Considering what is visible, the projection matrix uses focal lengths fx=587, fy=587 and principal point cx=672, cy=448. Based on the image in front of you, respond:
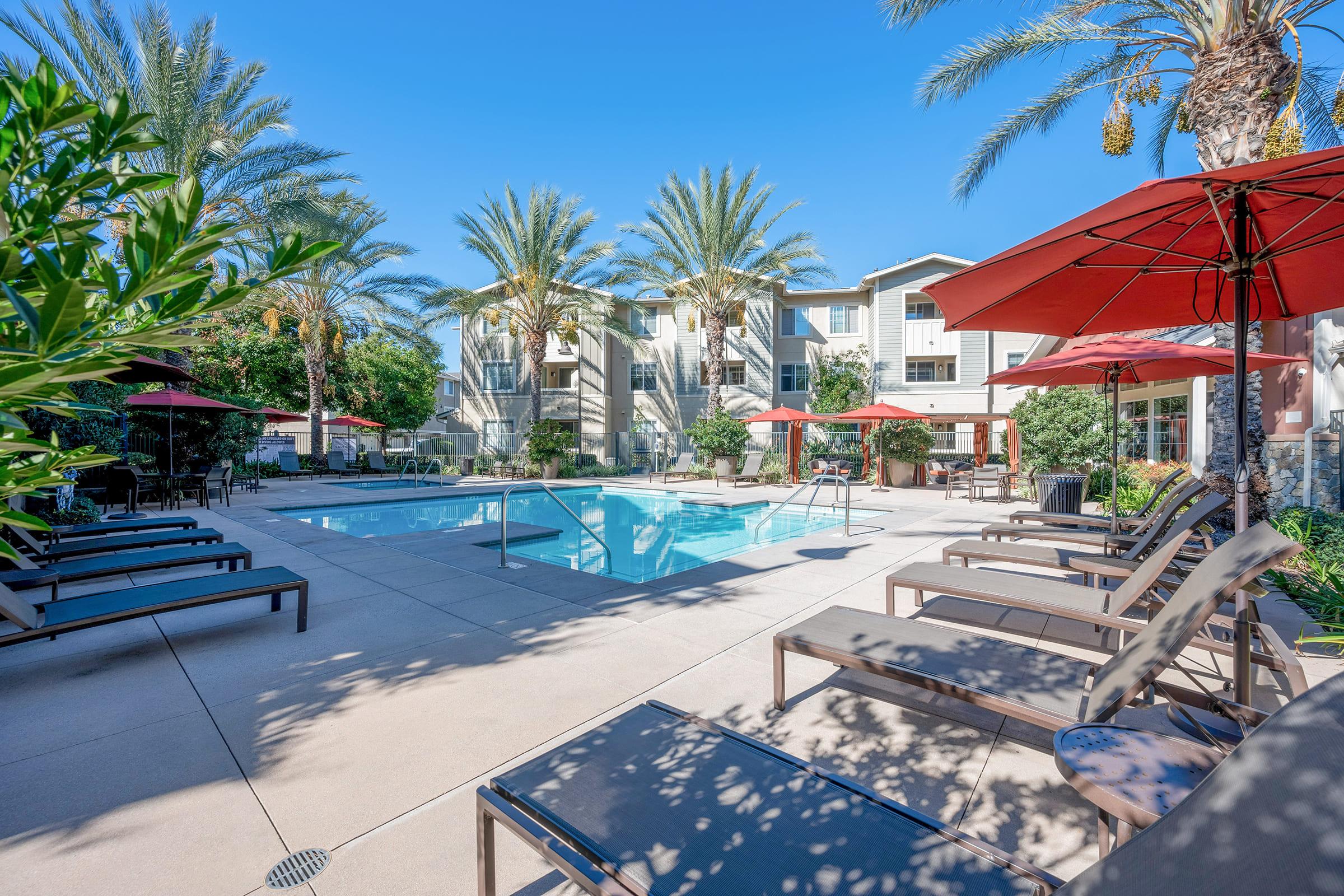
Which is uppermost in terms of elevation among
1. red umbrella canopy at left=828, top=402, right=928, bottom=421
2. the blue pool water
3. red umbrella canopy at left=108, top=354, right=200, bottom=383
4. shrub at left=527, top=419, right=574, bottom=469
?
red umbrella canopy at left=108, top=354, right=200, bottom=383

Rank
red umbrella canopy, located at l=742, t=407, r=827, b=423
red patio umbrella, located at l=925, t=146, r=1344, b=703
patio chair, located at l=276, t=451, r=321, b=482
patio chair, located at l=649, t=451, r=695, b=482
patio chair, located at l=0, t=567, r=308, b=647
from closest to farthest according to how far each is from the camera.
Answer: red patio umbrella, located at l=925, t=146, r=1344, b=703 → patio chair, located at l=0, t=567, r=308, b=647 → red umbrella canopy, located at l=742, t=407, r=827, b=423 → patio chair, located at l=649, t=451, r=695, b=482 → patio chair, located at l=276, t=451, r=321, b=482

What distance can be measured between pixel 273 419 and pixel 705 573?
61.4 feet

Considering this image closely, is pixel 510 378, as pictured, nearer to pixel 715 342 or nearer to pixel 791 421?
pixel 715 342

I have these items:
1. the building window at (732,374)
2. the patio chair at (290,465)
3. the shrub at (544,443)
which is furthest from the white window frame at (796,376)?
the patio chair at (290,465)

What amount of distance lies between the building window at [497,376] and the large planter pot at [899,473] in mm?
18556

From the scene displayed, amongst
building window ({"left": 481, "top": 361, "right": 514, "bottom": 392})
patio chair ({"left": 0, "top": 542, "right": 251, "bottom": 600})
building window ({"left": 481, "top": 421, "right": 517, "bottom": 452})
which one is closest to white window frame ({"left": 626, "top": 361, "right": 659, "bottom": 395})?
building window ({"left": 481, "top": 361, "right": 514, "bottom": 392})

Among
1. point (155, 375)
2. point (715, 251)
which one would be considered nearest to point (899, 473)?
point (715, 251)

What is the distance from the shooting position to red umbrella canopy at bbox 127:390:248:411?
440 inches

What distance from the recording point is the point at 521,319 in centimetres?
2239

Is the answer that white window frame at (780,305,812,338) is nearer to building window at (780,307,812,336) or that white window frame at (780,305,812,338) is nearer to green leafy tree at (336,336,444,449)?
building window at (780,307,812,336)

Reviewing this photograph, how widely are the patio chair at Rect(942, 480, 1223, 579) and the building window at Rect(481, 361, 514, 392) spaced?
26336 millimetres

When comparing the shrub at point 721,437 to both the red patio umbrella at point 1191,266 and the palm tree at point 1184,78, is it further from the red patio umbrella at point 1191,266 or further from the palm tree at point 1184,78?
the red patio umbrella at point 1191,266

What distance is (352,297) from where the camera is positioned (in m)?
22.2

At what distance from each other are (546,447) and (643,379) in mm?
8866
